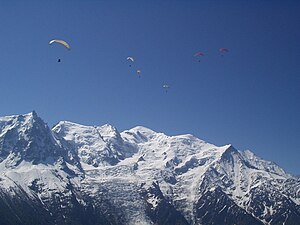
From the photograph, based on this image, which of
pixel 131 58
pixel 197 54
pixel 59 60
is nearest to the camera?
pixel 59 60

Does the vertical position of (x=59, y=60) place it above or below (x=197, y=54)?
below

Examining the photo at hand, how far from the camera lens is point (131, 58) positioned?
170 metres

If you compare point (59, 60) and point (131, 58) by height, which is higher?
point (131, 58)

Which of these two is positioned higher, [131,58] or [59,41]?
[131,58]

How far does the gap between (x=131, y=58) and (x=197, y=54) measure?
3050cm

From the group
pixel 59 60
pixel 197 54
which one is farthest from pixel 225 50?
pixel 59 60

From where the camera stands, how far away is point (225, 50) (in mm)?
146375

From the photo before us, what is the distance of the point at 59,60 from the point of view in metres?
138

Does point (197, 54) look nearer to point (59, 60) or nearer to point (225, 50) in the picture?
point (225, 50)

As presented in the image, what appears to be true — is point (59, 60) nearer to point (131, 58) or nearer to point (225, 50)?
point (131, 58)

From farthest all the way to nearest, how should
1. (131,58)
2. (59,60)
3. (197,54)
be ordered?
(131,58)
(197,54)
(59,60)

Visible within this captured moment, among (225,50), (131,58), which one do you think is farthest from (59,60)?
(225,50)

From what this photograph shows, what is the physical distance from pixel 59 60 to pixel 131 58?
37806 millimetres

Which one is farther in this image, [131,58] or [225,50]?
[131,58]
